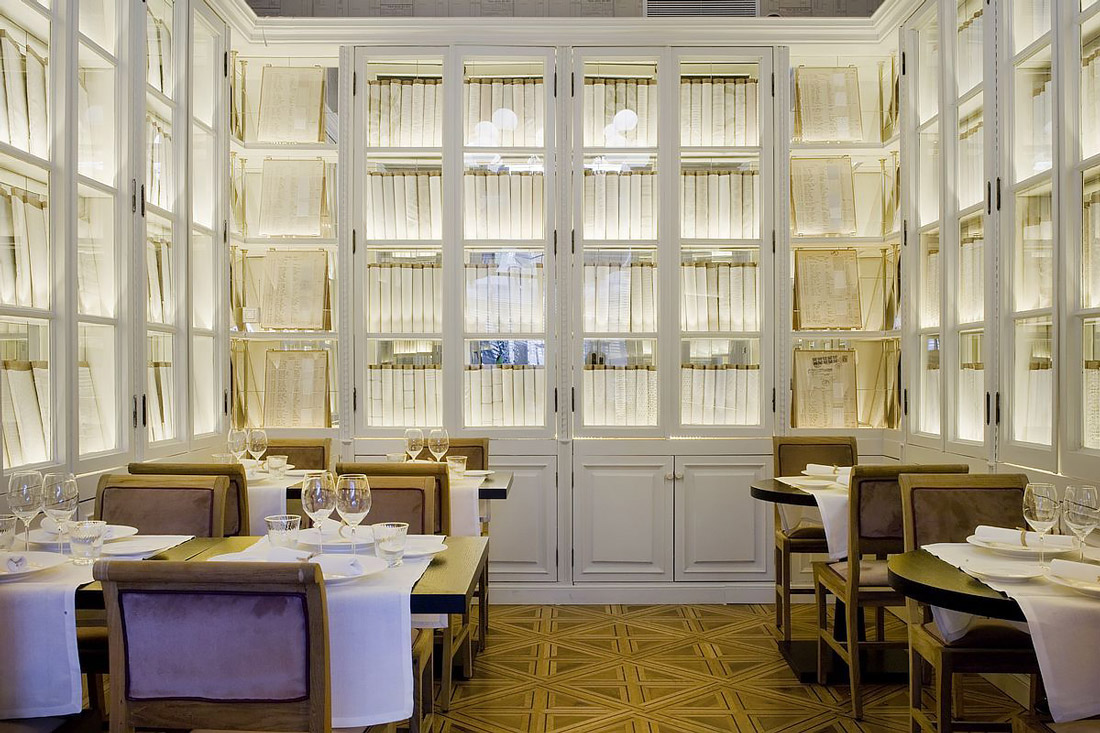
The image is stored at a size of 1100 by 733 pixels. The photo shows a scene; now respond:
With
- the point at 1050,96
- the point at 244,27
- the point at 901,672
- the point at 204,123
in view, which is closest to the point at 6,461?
the point at 204,123

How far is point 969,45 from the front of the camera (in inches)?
148

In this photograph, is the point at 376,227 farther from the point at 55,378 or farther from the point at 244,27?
the point at 55,378

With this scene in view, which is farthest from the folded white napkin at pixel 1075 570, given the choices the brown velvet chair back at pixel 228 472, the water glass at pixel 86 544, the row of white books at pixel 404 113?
the row of white books at pixel 404 113

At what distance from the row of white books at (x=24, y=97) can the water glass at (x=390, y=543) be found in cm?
180

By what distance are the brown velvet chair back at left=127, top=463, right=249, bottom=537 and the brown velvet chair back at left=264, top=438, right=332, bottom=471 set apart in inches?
→ 47.1

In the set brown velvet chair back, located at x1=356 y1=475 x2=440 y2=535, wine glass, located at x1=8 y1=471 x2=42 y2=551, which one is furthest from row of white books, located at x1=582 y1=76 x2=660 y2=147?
wine glass, located at x1=8 y1=471 x2=42 y2=551

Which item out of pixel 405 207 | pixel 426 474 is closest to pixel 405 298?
pixel 405 207

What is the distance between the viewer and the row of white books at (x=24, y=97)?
9.20ft

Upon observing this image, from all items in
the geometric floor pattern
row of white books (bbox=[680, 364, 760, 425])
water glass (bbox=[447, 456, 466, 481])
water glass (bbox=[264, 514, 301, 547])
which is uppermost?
row of white books (bbox=[680, 364, 760, 425])

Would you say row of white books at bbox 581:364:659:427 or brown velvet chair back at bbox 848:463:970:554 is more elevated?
row of white books at bbox 581:364:659:427

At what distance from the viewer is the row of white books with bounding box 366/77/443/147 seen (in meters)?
Result: 4.83

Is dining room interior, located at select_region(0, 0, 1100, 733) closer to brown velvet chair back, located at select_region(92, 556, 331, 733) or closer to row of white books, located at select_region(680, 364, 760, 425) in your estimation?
row of white books, located at select_region(680, 364, 760, 425)

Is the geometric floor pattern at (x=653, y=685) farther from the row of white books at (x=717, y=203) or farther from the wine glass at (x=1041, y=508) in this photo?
the row of white books at (x=717, y=203)

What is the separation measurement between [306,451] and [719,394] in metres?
2.19
